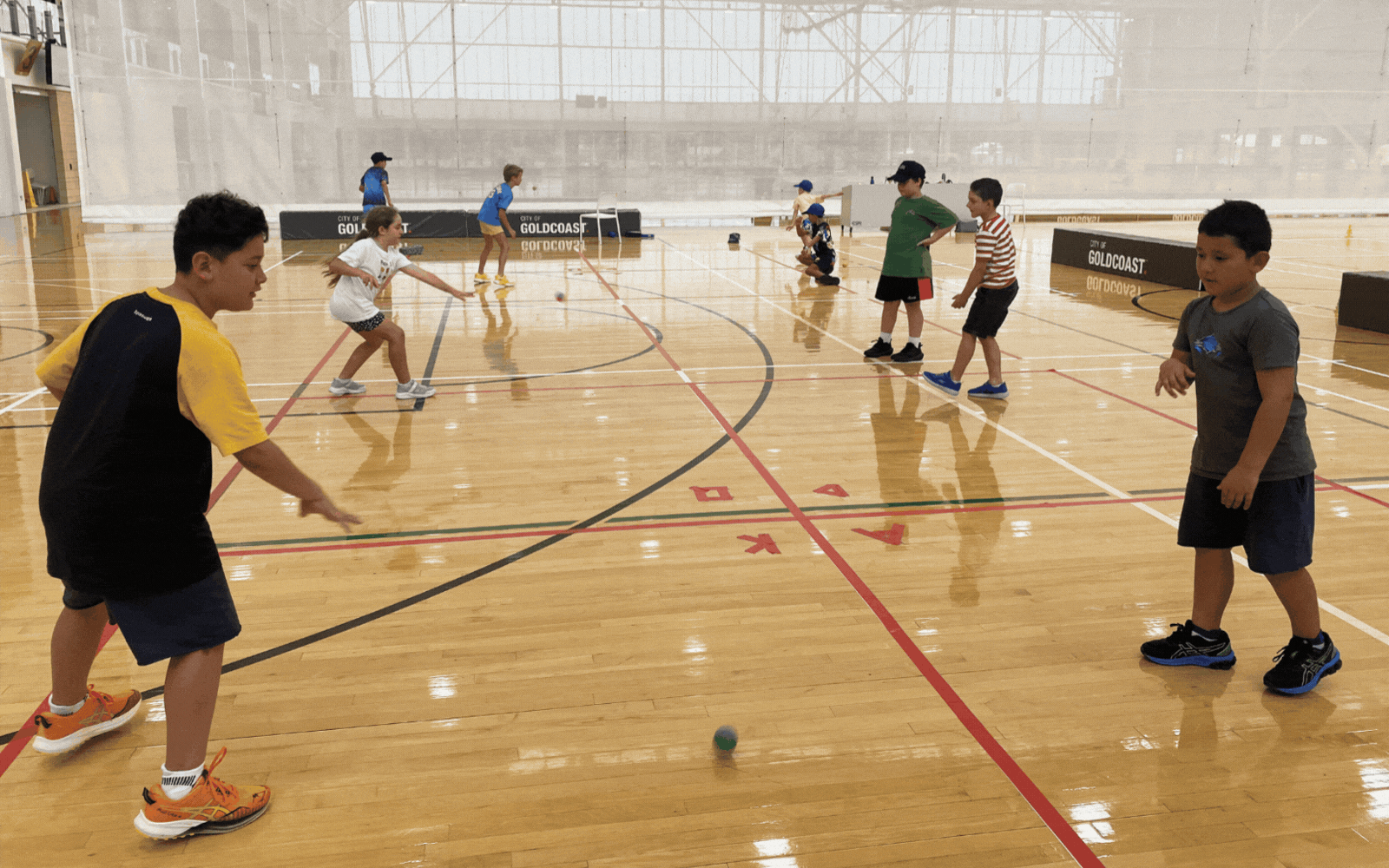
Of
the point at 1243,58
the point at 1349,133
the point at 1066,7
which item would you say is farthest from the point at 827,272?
the point at 1349,133

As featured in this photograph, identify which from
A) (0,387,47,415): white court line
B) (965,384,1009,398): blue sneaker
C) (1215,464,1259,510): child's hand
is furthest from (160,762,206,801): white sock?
(965,384,1009,398): blue sneaker

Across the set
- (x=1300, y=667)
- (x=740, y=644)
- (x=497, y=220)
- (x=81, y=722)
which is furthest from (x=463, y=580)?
(x=497, y=220)

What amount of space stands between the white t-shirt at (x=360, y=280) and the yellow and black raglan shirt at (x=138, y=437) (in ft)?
15.1

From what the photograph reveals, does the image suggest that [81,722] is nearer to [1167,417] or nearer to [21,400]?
[21,400]

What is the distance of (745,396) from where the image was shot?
755 cm

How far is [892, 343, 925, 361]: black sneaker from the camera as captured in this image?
28.6 ft

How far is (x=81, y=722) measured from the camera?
298cm

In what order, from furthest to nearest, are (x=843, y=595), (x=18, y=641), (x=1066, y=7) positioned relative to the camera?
(x=1066, y=7), (x=843, y=595), (x=18, y=641)

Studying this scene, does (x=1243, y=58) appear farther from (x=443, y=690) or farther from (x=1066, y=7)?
(x=443, y=690)

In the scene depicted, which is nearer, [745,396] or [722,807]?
[722,807]

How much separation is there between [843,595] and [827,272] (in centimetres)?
1082

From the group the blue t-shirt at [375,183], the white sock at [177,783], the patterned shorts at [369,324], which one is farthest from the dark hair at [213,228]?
the blue t-shirt at [375,183]

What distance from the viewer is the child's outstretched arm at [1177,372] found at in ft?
10.7

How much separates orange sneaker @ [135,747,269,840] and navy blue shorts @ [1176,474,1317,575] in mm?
3109
